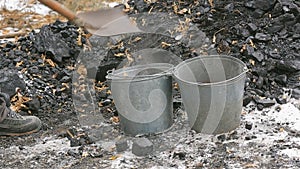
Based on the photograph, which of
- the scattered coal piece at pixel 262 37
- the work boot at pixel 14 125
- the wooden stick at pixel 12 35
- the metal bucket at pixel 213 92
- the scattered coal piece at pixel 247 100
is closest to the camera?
the metal bucket at pixel 213 92

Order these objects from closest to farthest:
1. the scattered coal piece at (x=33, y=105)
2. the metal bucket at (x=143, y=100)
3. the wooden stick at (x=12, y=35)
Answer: the metal bucket at (x=143, y=100), the scattered coal piece at (x=33, y=105), the wooden stick at (x=12, y=35)

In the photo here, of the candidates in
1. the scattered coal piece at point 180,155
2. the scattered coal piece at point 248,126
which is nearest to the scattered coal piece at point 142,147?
the scattered coal piece at point 180,155

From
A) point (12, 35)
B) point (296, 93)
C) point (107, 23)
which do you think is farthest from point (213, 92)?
point (12, 35)

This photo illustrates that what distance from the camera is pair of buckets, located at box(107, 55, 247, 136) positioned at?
3.59 m

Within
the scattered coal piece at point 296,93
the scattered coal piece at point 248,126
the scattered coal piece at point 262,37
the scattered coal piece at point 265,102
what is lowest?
the scattered coal piece at point 248,126

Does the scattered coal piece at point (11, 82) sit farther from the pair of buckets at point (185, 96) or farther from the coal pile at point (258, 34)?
the coal pile at point (258, 34)

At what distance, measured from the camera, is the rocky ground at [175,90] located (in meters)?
3.51

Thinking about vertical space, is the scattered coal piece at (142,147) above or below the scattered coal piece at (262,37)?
below

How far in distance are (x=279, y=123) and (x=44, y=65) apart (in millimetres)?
2108

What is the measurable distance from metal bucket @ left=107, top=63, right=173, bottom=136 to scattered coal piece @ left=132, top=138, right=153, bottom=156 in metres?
0.26

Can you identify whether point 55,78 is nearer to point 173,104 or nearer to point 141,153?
point 173,104

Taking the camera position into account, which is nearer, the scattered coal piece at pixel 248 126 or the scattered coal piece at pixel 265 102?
the scattered coal piece at pixel 248 126

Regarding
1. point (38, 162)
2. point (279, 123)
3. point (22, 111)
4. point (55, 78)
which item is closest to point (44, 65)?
point (55, 78)

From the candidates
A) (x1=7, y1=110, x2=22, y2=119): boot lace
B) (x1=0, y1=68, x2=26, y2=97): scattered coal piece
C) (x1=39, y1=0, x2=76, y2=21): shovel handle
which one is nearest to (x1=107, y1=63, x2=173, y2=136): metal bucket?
(x1=39, y1=0, x2=76, y2=21): shovel handle
